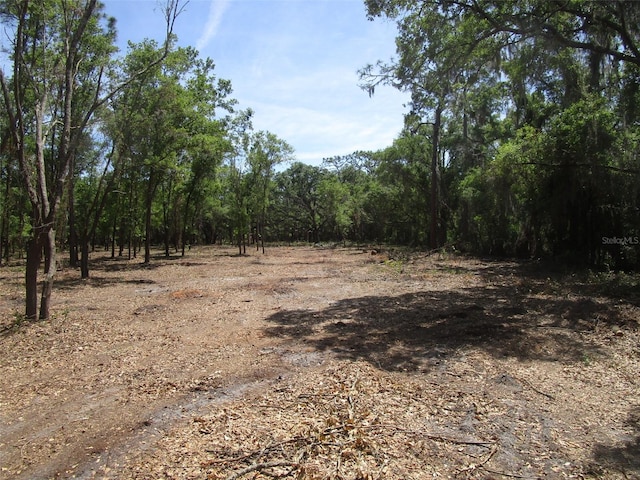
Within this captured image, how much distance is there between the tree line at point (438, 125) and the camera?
919cm

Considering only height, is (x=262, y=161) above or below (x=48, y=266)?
above

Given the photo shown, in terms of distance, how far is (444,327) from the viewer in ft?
26.2

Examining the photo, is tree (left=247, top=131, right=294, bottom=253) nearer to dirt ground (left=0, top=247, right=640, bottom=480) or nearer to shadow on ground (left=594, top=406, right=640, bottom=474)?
dirt ground (left=0, top=247, right=640, bottom=480)

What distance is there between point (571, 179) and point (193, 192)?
24.7 meters

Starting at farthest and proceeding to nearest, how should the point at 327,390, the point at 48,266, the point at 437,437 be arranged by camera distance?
the point at 48,266 < the point at 327,390 < the point at 437,437

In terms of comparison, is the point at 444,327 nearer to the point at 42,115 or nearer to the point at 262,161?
the point at 42,115

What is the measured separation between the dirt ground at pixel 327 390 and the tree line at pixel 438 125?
324 cm

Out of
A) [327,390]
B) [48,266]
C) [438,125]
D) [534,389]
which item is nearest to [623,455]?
[534,389]

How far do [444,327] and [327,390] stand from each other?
380 cm

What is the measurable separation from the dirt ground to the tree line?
3239 millimetres

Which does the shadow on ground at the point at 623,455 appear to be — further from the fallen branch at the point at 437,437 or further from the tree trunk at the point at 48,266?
the tree trunk at the point at 48,266

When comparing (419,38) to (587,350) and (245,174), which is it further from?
(245,174)

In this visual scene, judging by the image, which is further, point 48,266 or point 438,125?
point 438,125

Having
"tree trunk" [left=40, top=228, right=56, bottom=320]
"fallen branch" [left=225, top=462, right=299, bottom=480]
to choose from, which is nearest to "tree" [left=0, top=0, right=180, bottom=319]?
"tree trunk" [left=40, top=228, right=56, bottom=320]
